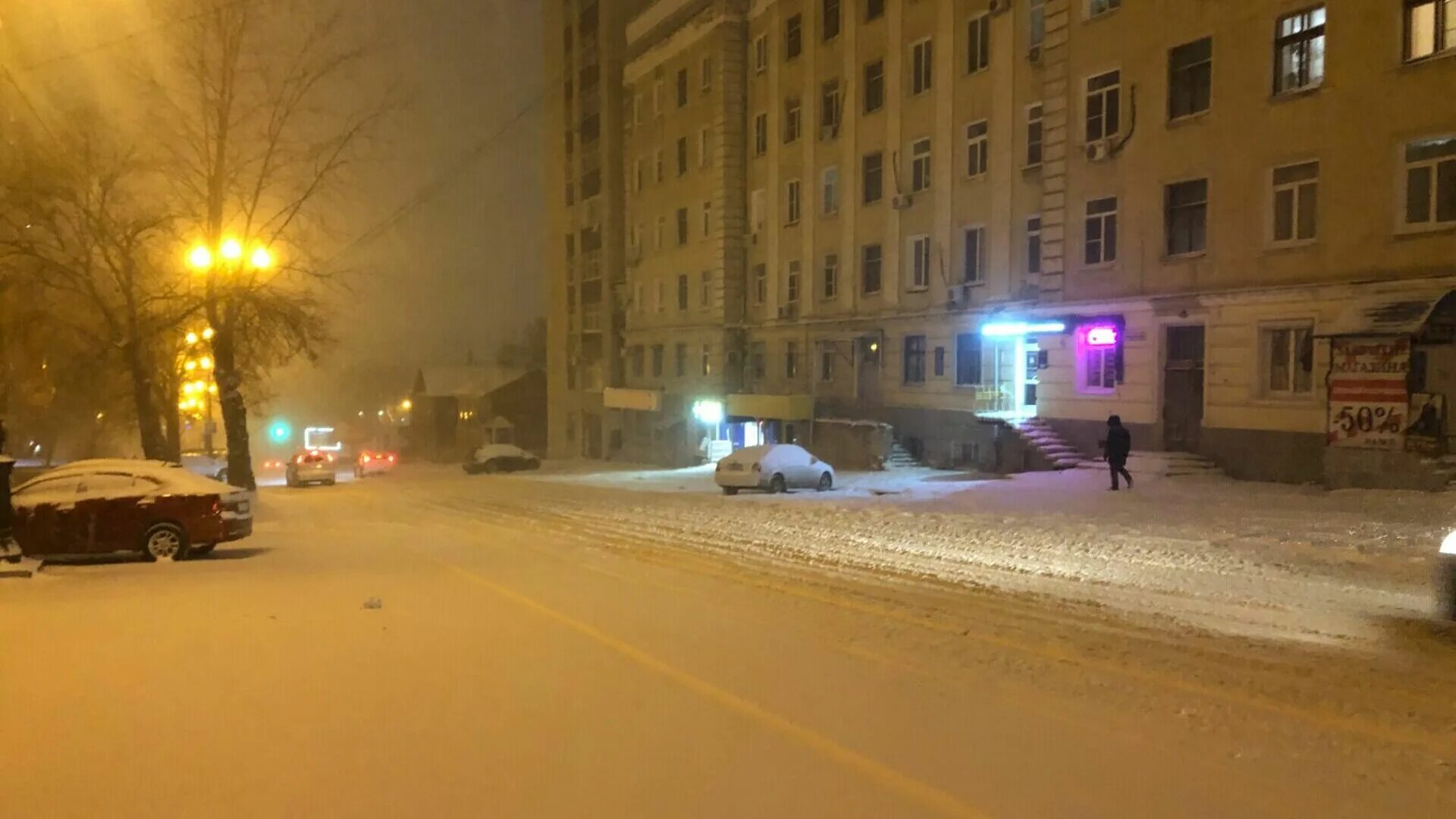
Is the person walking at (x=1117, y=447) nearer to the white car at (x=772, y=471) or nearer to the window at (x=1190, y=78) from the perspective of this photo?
the white car at (x=772, y=471)

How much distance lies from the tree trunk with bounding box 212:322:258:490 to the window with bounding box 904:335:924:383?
68.5ft

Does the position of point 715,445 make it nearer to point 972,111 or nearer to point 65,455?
point 972,111

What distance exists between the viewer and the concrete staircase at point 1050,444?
27.6 meters

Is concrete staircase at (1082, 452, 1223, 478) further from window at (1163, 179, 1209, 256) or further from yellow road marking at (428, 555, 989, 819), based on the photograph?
yellow road marking at (428, 555, 989, 819)

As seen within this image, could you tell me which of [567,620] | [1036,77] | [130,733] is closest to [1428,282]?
[1036,77]

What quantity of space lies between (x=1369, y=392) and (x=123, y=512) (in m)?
22.2

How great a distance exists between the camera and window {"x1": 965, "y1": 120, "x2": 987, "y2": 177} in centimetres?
3195

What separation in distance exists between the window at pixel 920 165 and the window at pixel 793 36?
8.33 m

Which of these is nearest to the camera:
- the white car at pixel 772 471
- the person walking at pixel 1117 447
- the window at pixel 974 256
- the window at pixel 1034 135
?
the person walking at pixel 1117 447

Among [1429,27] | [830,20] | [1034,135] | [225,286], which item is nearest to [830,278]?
[830,20]

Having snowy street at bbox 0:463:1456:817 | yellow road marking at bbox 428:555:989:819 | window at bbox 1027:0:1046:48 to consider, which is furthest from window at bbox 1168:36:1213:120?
yellow road marking at bbox 428:555:989:819

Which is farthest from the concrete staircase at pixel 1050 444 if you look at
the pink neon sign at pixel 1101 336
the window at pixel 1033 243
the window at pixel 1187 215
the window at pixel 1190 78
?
the window at pixel 1190 78

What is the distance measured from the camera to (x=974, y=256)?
1281 inches

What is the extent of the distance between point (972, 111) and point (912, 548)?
67.2 ft
